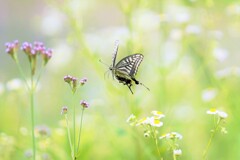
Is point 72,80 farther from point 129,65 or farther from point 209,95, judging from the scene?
point 209,95

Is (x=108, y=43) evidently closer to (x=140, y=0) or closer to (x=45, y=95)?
(x=140, y=0)

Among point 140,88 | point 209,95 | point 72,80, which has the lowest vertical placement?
point 72,80

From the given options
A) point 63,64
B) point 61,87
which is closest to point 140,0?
point 63,64

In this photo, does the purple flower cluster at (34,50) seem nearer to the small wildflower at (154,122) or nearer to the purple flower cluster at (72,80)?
the purple flower cluster at (72,80)

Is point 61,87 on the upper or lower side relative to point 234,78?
upper

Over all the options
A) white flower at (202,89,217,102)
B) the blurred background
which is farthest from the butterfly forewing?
white flower at (202,89,217,102)

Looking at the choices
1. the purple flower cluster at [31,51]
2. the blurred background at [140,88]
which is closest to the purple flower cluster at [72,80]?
the purple flower cluster at [31,51]

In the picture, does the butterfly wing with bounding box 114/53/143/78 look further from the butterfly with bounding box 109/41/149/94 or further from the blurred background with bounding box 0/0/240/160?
the blurred background with bounding box 0/0/240/160

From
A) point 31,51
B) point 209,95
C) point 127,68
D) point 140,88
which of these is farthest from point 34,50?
point 140,88
